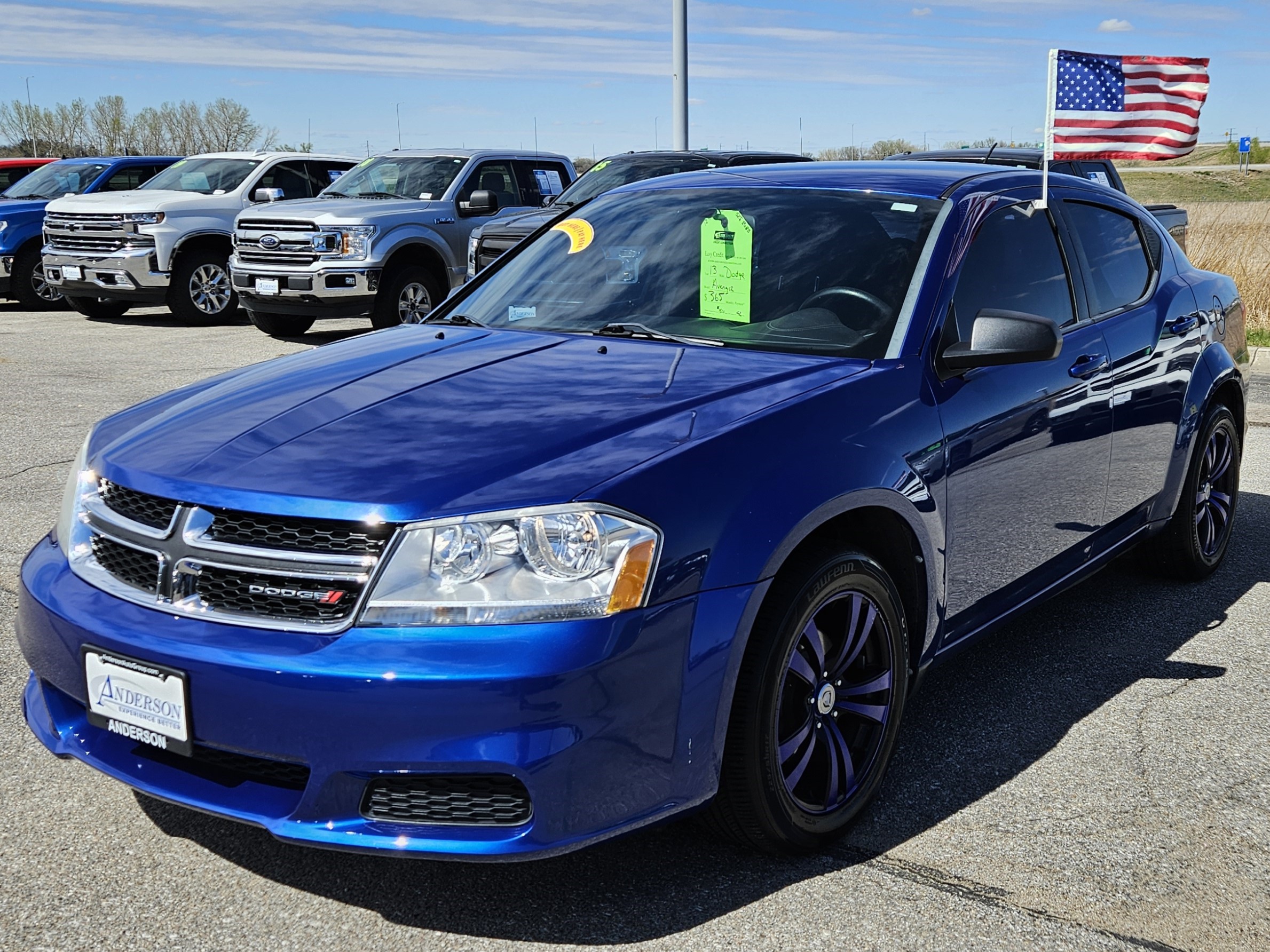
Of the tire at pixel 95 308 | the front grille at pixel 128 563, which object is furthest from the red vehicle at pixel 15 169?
the front grille at pixel 128 563

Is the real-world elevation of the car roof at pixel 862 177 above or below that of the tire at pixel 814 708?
above

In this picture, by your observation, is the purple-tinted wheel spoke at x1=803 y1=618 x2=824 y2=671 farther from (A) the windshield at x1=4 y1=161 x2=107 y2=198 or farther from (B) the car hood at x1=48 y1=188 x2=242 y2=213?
(A) the windshield at x1=4 y1=161 x2=107 y2=198

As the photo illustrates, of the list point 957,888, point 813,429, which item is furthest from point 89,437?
point 957,888

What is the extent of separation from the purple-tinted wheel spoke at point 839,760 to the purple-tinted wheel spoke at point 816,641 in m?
0.18

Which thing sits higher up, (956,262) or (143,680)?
(956,262)

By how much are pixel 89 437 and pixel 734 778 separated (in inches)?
74.8

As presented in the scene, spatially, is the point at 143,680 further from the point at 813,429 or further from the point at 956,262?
the point at 956,262

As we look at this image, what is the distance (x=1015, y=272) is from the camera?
13.4 ft

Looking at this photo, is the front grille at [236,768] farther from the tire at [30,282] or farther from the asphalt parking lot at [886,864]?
the tire at [30,282]

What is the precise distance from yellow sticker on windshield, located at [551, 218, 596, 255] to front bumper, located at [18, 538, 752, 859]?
6.52ft

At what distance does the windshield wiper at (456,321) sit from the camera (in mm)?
4270

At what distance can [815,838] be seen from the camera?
313 centimetres

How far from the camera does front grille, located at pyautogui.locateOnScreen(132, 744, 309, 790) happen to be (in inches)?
106

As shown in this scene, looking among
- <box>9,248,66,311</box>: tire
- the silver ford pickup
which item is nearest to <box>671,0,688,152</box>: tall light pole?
the silver ford pickup
